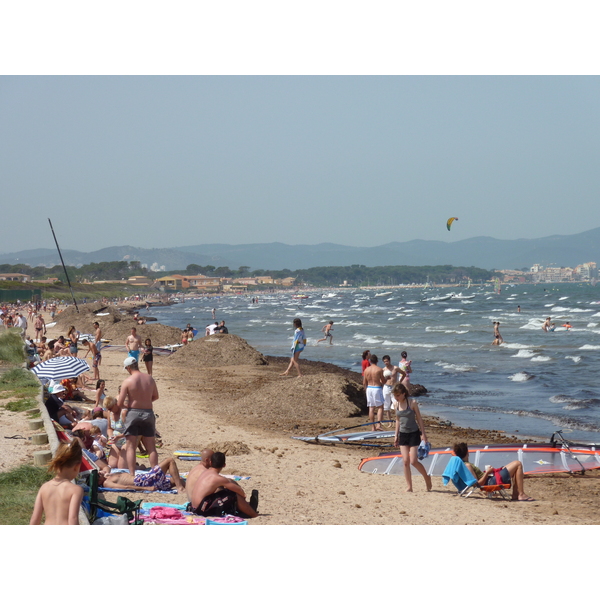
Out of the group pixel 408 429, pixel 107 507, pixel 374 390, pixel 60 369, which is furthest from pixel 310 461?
pixel 60 369

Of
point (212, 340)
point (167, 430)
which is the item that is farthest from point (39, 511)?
point (212, 340)

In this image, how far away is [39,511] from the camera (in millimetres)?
4738

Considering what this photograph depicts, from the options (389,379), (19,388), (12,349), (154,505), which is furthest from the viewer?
(12,349)

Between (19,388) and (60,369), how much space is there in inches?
67.7

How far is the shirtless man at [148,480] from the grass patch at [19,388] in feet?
14.0

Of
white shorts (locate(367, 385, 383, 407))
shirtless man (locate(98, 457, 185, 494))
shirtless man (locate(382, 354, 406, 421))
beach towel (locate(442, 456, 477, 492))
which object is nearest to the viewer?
shirtless man (locate(98, 457, 185, 494))

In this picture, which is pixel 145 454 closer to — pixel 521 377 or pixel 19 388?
pixel 19 388

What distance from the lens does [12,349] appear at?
1714 cm

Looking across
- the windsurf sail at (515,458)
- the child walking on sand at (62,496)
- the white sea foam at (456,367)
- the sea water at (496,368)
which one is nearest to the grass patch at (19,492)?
the child walking on sand at (62,496)

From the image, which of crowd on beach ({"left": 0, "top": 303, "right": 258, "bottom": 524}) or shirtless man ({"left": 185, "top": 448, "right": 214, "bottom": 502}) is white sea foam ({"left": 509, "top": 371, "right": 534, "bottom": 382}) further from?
shirtless man ({"left": 185, "top": 448, "right": 214, "bottom": 502})

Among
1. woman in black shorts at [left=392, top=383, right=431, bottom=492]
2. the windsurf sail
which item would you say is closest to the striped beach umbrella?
the windsurf sail

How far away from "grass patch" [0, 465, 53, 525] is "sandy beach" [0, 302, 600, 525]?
73 centimetres

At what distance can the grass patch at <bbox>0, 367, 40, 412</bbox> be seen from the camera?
1089 cm

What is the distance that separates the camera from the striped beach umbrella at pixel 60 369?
11242mm
